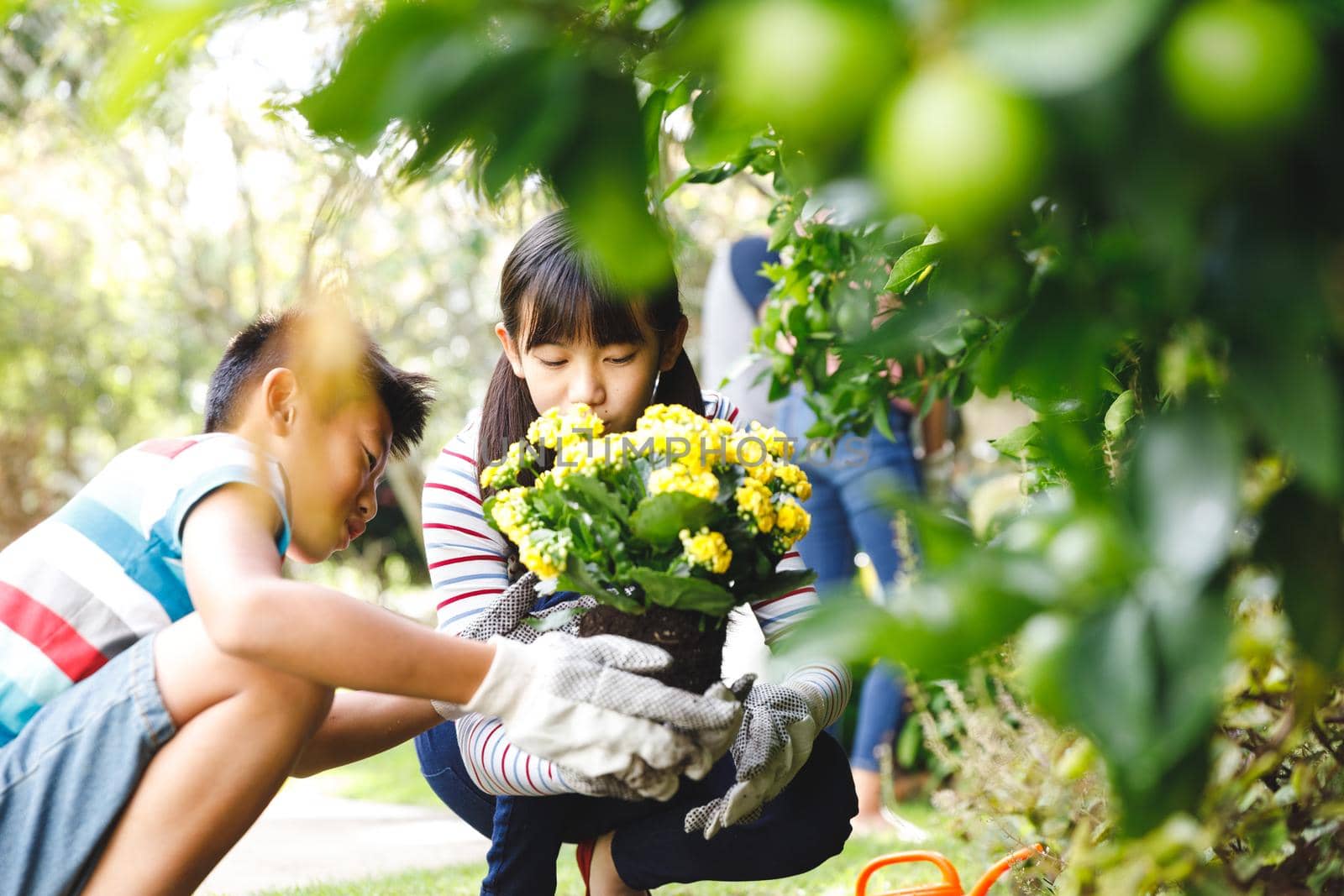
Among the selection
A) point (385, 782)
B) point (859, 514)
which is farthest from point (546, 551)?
point (385, 782)

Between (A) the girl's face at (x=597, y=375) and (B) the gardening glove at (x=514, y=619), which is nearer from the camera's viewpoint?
(B) the gardening glove at (x=514, y=619)

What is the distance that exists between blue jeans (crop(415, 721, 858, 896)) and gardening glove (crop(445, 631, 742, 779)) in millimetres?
401

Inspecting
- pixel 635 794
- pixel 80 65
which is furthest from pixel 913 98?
pixel 80 65

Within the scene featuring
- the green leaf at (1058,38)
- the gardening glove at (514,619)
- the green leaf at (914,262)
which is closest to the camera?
the green leaf at (1058,38)

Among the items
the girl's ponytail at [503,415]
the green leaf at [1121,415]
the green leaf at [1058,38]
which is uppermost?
the green leaf at [1058,38]

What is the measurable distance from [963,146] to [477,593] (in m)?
1.44

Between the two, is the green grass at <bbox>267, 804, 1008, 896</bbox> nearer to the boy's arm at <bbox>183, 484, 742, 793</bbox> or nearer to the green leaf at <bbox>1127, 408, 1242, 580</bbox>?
the boy's arm at <bbox>183, 484, 742, 793</bbox>

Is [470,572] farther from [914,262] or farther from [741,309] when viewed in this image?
[741,309]

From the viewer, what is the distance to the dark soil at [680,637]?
53.8 inches

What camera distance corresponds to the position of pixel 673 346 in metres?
1.92

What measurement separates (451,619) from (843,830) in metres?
0.63

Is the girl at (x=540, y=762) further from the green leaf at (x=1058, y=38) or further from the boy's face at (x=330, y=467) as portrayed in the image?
the green leaf at (x=1058, y=38)

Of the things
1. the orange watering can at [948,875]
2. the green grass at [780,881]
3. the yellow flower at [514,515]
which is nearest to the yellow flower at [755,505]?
the yellow flower at [514,515]

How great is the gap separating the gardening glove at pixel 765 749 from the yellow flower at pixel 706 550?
29cm
